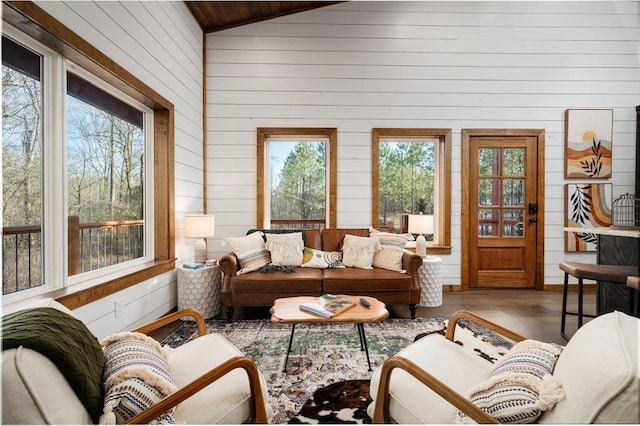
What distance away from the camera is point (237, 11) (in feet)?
12.3

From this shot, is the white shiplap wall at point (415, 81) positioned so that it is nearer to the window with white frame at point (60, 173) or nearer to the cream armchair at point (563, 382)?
the window with white frame at point (60, 173)

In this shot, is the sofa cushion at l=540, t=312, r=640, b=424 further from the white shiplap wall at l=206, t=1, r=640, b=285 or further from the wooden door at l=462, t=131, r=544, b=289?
the wooden door at l=462, t=131, r=544, b=289

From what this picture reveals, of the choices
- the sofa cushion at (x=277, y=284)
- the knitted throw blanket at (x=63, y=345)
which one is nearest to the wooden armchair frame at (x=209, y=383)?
the knitted throw blanket at (x=63, y=345)

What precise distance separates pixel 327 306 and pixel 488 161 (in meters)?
3.31

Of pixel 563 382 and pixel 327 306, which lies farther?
pixel 327 306

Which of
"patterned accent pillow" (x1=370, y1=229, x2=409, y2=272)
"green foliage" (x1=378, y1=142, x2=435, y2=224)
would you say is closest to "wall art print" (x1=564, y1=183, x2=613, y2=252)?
"green foliage" (x1=378, y1=142, x2=435, y2=224)

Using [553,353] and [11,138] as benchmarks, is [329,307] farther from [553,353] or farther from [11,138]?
[11,138]

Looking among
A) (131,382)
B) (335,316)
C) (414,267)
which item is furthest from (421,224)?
(131,382)

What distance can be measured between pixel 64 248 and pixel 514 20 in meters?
5.62

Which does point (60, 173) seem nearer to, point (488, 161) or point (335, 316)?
point (335, 316)

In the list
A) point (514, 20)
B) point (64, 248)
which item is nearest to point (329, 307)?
point (64, 248)

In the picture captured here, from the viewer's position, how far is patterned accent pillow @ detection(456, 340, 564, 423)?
36.4 inches

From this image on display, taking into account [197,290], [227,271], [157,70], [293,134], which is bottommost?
[197,290]

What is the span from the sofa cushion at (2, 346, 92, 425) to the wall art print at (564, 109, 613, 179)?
5.35 m
